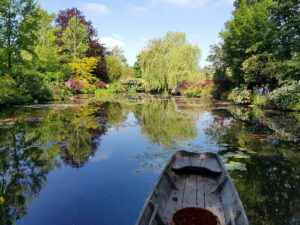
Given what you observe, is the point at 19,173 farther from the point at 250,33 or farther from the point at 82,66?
the point at 82,66

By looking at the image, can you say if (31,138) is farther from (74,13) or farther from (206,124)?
(74,13)

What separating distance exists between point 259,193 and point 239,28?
953 inches

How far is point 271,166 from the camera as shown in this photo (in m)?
8.02

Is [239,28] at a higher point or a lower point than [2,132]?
higher

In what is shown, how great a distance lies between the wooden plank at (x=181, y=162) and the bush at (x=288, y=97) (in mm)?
14912

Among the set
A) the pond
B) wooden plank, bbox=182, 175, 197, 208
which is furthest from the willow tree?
wooden plank, bbox=182, 175, 197, 208

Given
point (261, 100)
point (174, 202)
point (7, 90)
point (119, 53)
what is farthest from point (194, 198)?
point (119, 53)

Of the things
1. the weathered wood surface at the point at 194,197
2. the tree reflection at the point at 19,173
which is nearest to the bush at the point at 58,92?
the tree reflection at the point at 19,173

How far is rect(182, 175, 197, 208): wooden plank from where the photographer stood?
480cm

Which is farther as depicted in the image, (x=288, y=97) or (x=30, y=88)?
(x=30, y=88)

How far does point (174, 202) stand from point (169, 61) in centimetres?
3576

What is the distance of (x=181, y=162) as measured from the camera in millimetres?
6539

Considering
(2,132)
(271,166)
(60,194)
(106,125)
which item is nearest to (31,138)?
(2,132)

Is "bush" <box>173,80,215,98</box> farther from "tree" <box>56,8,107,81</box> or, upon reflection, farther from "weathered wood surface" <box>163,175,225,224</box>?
"weathered wood surface" <box>163,175,225,224</box>
